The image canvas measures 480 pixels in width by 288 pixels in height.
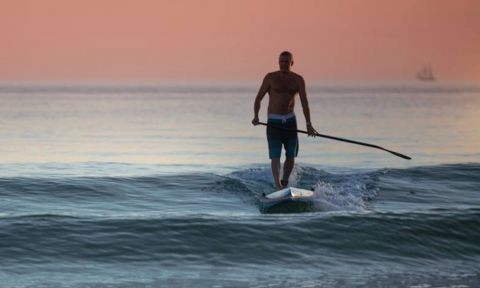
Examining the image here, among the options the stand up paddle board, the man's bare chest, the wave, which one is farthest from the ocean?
the man's bare chest

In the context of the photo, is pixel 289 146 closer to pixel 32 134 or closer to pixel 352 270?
pixel 352 270

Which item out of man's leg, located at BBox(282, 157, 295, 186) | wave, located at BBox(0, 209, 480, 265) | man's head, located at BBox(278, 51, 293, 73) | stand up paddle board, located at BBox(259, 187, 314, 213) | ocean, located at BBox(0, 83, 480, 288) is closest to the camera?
ocean, located at BBox(0, 83, 480, 288)

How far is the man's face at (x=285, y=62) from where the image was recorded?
47.6 ft

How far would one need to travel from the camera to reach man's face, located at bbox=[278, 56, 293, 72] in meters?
14.5

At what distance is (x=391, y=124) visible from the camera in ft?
154

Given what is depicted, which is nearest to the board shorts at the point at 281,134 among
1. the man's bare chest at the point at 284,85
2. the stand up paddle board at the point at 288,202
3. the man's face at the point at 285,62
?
the man's bare chest at the point at 284,85

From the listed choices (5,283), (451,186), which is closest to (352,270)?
(5,283)

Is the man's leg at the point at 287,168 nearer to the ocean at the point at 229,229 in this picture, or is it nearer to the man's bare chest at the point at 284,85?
the ocean at the point at 229,229

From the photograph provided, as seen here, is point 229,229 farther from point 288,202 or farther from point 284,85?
point 284,85

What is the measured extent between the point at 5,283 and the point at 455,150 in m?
21.8

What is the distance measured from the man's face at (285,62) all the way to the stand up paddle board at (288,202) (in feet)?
6.91

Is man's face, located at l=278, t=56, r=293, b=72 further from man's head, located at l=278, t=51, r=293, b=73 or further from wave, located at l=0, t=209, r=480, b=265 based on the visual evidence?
wave, located at l=0, t=209, r=480, b=265

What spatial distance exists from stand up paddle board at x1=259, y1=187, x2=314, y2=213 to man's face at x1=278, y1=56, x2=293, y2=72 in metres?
2.11

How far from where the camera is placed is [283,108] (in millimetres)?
14883
